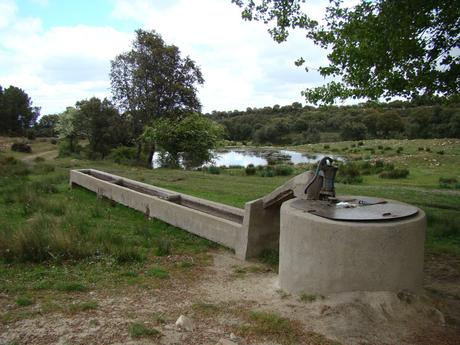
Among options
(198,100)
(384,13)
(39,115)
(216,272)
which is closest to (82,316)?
(216,272)

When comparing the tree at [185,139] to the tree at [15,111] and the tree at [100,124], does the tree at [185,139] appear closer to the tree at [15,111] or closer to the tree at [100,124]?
the tree at [100,124]

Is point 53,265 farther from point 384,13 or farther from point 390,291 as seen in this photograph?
point 384,13

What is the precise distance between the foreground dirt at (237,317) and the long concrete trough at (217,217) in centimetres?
128

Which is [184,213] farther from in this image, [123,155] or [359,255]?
[123,155]

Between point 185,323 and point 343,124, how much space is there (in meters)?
61.7

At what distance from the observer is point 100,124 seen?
29875mm

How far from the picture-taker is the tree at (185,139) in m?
24.3

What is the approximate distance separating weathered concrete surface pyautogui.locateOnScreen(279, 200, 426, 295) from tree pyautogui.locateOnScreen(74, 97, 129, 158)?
26.9 meters

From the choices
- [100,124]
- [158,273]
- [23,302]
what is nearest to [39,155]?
[100,124]

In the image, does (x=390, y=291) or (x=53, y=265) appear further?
(x=53, y=265)

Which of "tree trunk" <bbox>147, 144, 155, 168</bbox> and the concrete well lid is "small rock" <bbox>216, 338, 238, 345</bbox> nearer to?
the concrete well lid

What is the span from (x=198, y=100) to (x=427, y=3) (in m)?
22.4

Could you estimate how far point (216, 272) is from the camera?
Answer: 573 cm

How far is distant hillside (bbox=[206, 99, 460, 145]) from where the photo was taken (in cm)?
4938
